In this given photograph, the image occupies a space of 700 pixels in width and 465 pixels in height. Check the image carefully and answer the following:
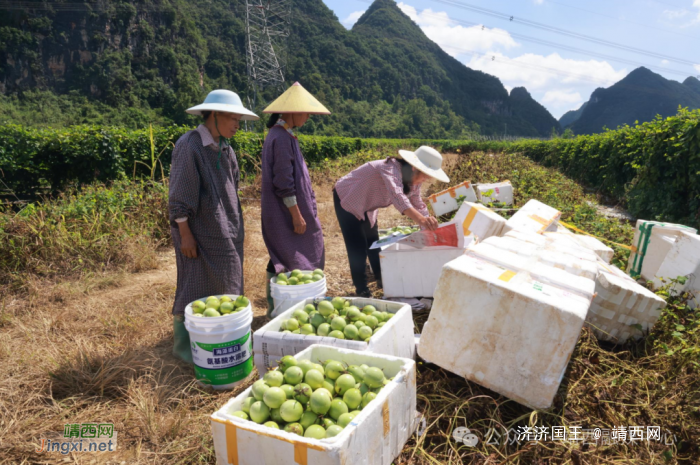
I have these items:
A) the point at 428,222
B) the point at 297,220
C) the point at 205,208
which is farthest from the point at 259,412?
the point at 428,222

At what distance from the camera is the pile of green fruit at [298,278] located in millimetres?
2938

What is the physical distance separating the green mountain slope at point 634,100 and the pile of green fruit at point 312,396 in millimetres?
128151

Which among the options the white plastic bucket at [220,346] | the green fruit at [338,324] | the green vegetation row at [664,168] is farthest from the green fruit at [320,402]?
the green vegetation row at [664,168]

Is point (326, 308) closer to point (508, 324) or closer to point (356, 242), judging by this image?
point (508, 324)

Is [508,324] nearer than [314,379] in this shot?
No

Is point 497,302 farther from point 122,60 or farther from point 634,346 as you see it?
point 122,60

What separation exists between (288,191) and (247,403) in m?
1.86

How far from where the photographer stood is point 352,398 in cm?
167

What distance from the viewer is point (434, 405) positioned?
7.07ft

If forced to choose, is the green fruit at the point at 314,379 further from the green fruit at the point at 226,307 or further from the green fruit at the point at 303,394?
the green fruit at the point at 226,307

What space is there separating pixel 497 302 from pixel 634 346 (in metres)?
1.54

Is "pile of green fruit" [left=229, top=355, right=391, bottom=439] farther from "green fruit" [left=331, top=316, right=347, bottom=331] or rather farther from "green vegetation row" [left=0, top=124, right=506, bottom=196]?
"green vegetation row" [left=0, top=124, right=506, bottom=196]

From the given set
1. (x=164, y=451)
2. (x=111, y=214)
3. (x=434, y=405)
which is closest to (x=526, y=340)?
(x=434, y=405)

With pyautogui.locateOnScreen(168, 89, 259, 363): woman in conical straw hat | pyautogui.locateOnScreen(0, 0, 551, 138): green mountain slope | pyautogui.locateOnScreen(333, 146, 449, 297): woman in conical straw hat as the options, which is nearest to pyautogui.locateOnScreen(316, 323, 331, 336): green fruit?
pyautogui.locateOnScreen(168, 89, 259, 363): woman in conical straw hat
